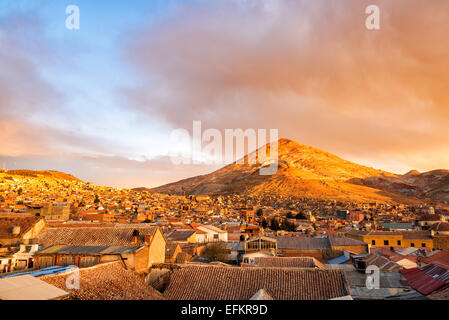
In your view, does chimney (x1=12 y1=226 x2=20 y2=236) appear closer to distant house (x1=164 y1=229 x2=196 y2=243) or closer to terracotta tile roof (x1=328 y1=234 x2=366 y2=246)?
distant house (x1=164 y1=229 x2=196 y2=243)

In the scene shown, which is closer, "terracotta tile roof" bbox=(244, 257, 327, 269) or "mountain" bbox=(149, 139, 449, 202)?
"terracotta tile roof" bbox=(244, 257, 327, 269)

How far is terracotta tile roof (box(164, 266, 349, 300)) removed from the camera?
11.3 meters

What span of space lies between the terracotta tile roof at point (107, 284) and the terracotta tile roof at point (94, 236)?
10.8 feet

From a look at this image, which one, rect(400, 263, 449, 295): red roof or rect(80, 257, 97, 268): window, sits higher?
rect(80, 257, 97, 268): window

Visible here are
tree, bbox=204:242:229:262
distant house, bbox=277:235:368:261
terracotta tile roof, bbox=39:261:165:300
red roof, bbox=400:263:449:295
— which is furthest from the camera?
distant house, bbox=277:235:368:261

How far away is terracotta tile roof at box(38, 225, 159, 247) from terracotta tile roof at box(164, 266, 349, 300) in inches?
137

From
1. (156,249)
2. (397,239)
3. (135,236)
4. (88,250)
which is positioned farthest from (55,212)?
(397,239)

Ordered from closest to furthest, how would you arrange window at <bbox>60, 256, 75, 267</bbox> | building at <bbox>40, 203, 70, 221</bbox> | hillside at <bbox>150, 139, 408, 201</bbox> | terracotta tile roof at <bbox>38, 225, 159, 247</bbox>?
window at <bbox>60, 256, 75, 267</bbox>
terracotta tile roof at <bbox>38, 225, 159, 247</bbox>
building at <bbox>40, 203, 70, 221</bbox>
hillside at <bbox>150, 139, 408, 201</bbox>

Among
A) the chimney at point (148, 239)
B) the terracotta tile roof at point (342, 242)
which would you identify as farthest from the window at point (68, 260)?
the terracotta tile roof at point (342, 242)

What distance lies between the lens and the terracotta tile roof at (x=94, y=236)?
15148mm

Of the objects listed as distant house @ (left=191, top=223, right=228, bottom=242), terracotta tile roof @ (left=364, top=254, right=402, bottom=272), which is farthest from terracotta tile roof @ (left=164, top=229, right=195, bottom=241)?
terracotta tile roof @ (left=364, top=254, right=402, bottom=272)

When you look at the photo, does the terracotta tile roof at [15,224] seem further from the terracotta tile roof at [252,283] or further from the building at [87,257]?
the terracotta tile roof at [252,283]

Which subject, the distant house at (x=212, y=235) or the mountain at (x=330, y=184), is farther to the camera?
the mountain at (x=330, y=184)
